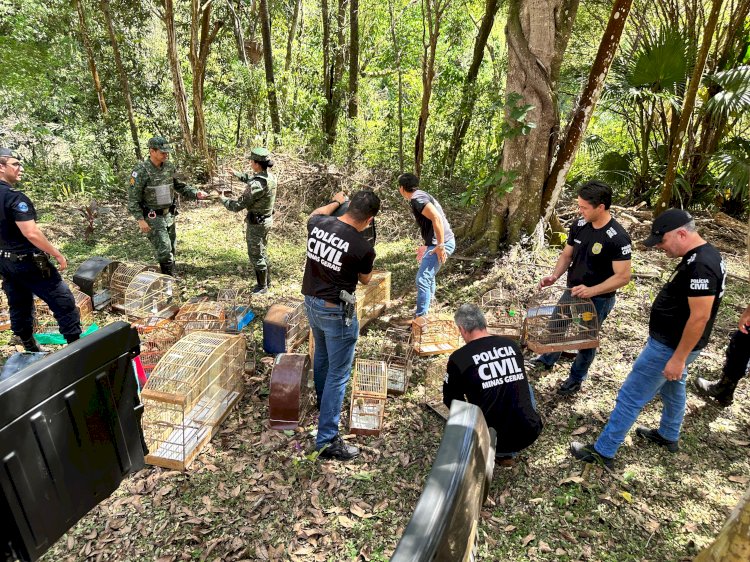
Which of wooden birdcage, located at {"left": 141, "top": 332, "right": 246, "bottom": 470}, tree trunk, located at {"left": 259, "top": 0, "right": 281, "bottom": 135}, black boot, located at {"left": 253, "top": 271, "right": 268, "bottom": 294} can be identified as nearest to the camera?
wooden birdcage, located at {"left": 141, "top": 332, "right": 246, "bottom": 470}

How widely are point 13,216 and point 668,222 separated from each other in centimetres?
585

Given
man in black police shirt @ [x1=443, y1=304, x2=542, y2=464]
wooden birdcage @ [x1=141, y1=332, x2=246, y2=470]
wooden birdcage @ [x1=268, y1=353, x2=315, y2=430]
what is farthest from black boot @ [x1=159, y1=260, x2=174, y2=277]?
man in black police shirt @ [x1=443, y1=304, x2=542, y2=464]

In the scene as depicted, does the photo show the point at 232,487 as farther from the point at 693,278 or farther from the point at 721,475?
the point at 721,475

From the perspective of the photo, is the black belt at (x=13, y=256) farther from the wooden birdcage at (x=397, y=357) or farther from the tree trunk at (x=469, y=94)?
the tree trunk at (x=469, y=94)

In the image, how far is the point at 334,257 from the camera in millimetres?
3559

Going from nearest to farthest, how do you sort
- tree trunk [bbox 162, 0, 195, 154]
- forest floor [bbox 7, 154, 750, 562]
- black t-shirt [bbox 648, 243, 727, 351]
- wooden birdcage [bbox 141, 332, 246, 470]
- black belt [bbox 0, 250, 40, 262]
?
black t-shirt [bbox 648, 243, 727, 351] → forest floor [bbox 7, 154, 750, 562] → wooden birdcage [bbox 141, 332, 246, 470] → black belt [bbox 0, 250, 40, 262] → tree trunk [bbox 162, 0, 195, 154]

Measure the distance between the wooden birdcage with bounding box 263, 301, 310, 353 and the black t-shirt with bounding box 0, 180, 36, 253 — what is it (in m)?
2.56

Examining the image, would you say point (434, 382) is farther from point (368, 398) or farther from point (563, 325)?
point (563, 325)

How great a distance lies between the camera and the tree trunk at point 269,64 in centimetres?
1046

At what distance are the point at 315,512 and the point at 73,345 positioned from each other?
7.31ft

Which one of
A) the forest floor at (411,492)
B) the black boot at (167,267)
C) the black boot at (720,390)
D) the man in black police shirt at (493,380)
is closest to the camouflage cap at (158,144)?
the black boot at (167,267)

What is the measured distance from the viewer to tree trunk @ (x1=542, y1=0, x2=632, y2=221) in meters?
6.21

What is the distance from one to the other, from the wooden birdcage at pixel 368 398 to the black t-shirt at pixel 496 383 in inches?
44.6

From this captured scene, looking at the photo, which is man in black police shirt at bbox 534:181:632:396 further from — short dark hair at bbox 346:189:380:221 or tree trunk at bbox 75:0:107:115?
tree trunk at bbox 75:0:107:115
